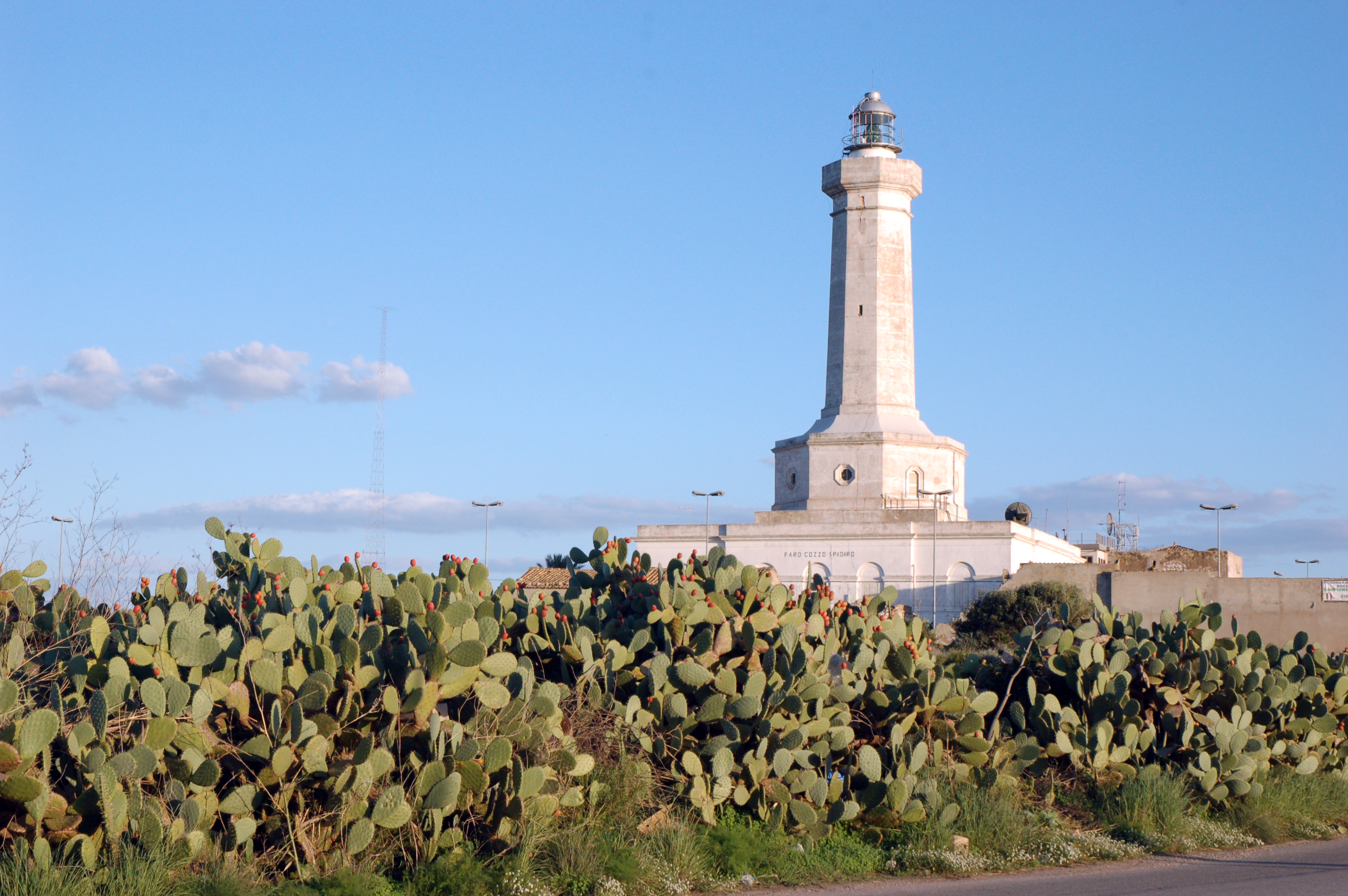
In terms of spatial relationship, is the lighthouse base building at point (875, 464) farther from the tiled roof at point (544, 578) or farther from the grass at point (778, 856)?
the grass at point (778, 856)

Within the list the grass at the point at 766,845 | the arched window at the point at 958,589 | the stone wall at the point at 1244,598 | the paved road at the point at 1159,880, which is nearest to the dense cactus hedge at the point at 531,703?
the grass at the point at 766,845

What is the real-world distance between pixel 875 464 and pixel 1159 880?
148 ft

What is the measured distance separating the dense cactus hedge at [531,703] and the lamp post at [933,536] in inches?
1588

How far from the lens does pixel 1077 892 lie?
375 inches

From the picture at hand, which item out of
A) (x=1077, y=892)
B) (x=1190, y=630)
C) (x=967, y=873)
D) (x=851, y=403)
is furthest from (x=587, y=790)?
(x=851, y=403)

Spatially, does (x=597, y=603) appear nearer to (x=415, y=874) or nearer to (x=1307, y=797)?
(x=415, y=874)

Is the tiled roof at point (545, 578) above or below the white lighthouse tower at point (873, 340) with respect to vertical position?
below

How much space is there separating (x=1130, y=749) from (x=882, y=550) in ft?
144

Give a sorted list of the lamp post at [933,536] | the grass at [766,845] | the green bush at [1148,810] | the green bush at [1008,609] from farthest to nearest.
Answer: the lamp post at [933,536]
the green bush at [1008,609]
the green bush at [1148,810]
the grass at [766,845]

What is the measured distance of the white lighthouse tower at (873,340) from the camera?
174 feet

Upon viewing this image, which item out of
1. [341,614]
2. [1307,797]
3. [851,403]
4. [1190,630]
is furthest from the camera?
[851,403]

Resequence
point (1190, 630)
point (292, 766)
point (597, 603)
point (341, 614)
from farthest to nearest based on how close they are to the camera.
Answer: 1. point (1190, 630)
2. point (597, 603)
3. point (341, 614)
4. point (292, 766)

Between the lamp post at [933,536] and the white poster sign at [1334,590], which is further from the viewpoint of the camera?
the lamp post at [933,536]

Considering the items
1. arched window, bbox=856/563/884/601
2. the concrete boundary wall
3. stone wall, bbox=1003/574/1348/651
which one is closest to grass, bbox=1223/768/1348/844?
the concrete boundary wall
